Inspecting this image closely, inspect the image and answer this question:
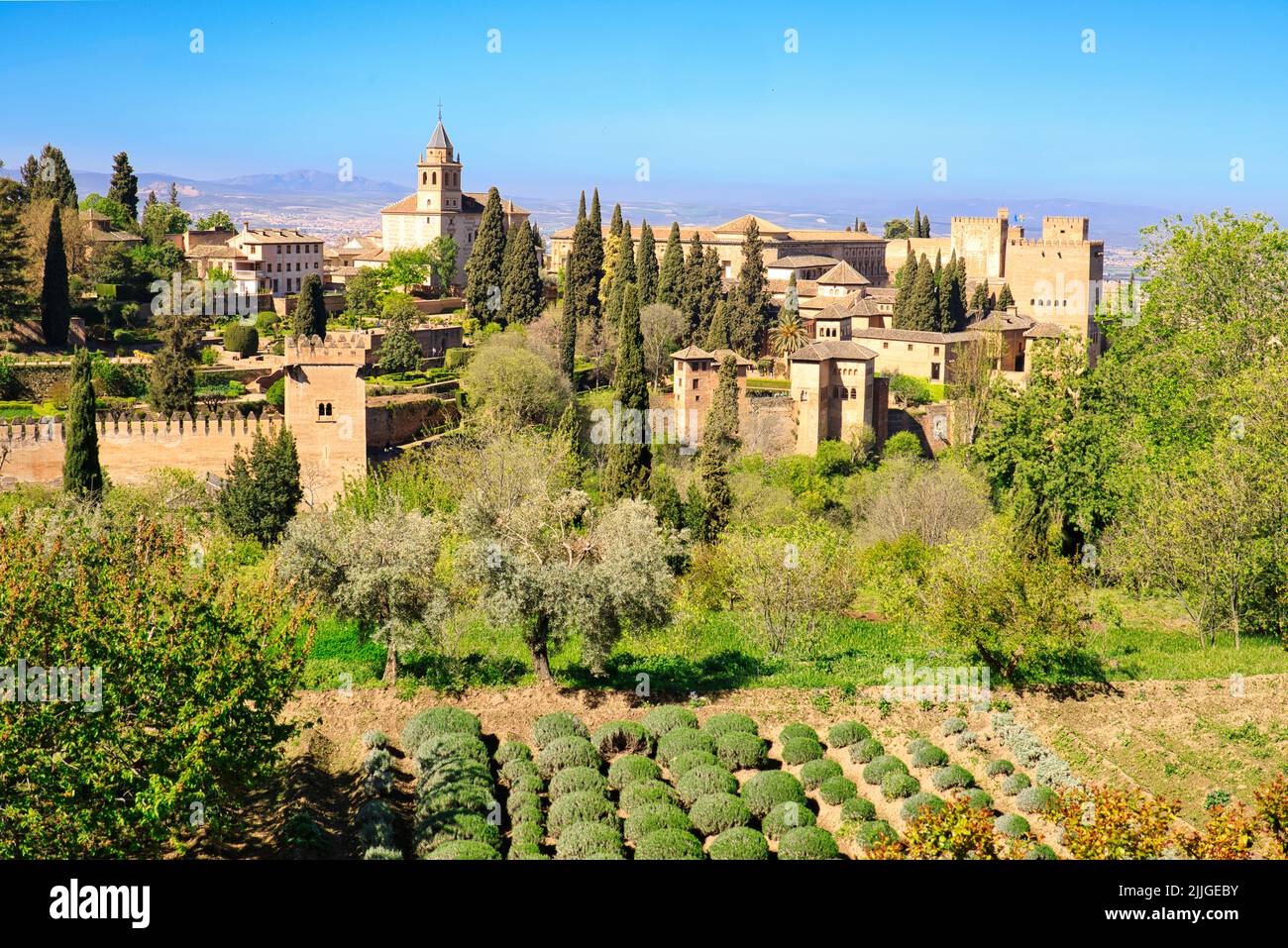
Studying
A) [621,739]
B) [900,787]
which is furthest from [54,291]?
[900,787]

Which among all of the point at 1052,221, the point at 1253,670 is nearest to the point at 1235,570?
the point at 1253,670

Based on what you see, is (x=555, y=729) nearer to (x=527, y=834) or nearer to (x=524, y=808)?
(x=524, y=808)

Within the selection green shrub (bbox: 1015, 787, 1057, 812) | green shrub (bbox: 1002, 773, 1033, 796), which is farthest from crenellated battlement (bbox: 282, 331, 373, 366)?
green shrub (bbox: 1015, 787, 1057, 812)

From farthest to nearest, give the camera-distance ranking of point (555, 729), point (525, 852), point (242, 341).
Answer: point (242, 341), point (555, 729), point (525, 852)

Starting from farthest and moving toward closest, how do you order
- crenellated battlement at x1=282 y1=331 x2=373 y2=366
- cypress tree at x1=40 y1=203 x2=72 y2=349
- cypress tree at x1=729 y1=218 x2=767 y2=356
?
cypress tree at x1=729 y1=218 x2=767 y2=356 < cypress tree at x1=40 y1=203 x2=72 y2=349 < crenellated battlement at x1=282 y1=331 x2=373 y2=366

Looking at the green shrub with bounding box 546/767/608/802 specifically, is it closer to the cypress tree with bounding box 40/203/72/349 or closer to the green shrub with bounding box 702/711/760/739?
the green shrub with bounding box 702/711/760/739

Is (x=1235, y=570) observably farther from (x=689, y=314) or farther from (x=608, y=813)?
(x=689, y=314)

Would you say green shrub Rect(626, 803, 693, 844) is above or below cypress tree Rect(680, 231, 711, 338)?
below
